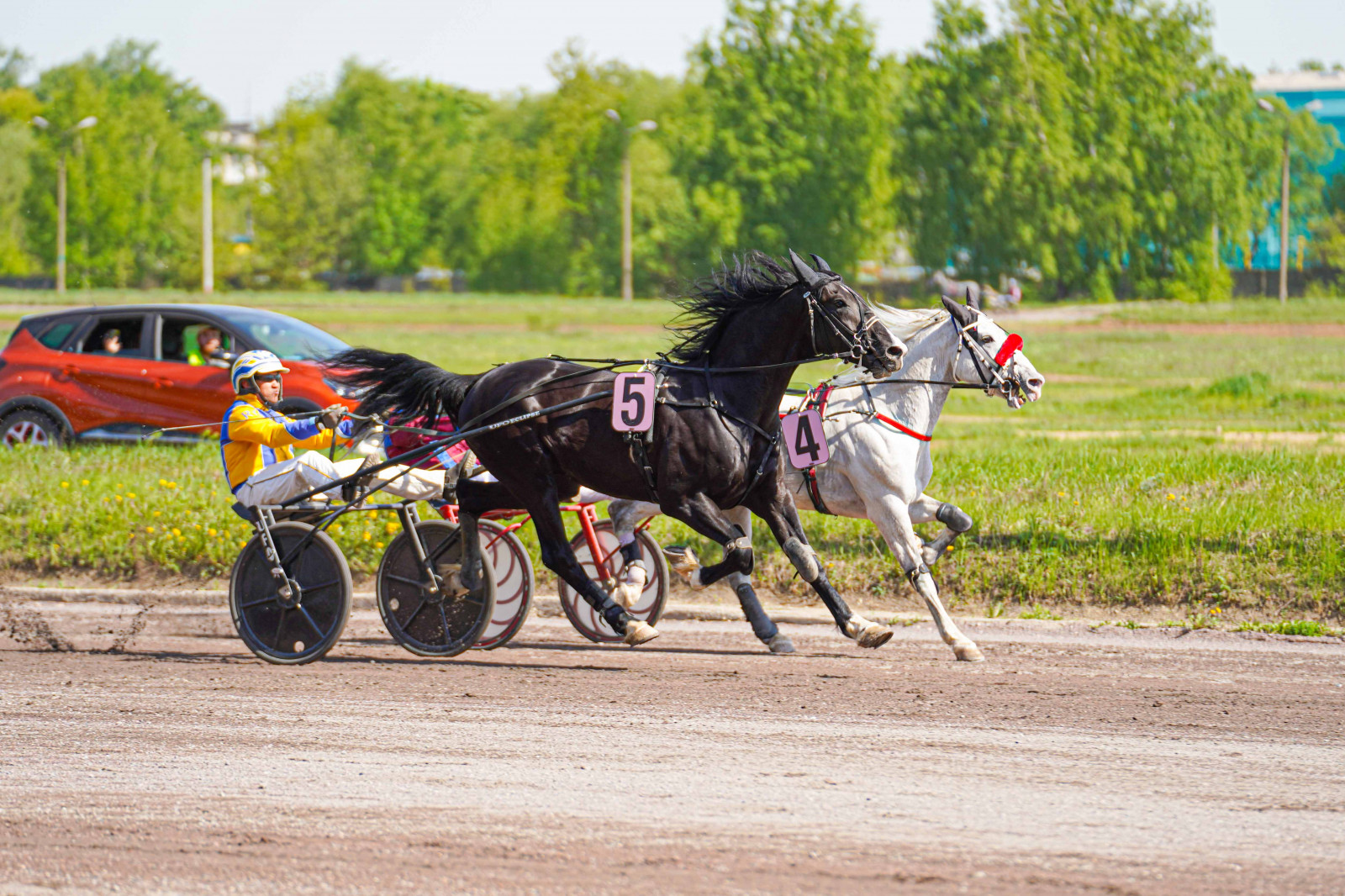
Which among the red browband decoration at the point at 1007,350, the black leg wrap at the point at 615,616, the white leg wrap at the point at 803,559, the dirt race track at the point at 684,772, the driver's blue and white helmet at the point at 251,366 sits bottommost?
the dirt race track at the point at 684,772

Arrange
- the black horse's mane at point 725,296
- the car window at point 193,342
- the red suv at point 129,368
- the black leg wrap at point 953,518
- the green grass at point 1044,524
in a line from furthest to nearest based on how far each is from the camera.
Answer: the car window at point 193,342
the red suv at point 129,368
the green grass at point 1044,524
the black leg wrap at point 953,518
the black horse's mane at point 725,296

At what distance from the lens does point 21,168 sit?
66438mm

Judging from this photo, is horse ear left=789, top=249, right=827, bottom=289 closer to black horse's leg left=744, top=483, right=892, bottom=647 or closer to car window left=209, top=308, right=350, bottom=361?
black horse's leg left=744, top=483, right=892, bottom=647

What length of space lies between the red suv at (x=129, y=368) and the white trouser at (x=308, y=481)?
5.82 m

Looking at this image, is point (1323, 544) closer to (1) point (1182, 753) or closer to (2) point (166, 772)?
(1) point (1182, 753)

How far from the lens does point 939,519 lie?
8594 mm

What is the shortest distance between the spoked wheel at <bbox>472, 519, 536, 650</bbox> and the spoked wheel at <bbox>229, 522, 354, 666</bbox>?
83 cm

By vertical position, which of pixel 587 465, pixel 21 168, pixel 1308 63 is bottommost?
pixel 587 465

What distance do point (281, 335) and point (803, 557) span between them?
8.53 m

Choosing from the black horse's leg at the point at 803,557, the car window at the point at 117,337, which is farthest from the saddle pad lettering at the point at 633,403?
the car window at the point at 117,337

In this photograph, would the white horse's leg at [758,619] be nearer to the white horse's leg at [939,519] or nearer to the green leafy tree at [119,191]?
the white horse's leg at [939,519]

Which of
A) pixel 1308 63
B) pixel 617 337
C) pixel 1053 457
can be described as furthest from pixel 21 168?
pixel 1308 63

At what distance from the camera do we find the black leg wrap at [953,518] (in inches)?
334

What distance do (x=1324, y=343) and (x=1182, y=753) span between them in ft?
100
